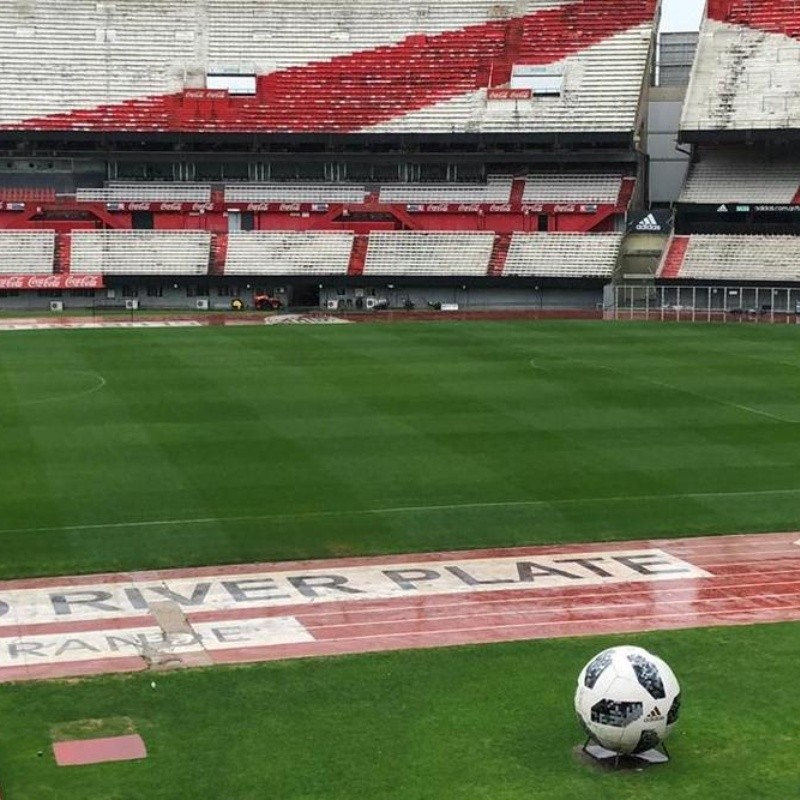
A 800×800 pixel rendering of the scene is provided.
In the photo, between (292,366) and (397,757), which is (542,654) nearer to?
(397,757)

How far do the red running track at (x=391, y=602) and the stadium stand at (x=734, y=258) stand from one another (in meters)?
55.7

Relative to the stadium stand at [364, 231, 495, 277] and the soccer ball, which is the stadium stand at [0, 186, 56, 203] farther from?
the soccer ball

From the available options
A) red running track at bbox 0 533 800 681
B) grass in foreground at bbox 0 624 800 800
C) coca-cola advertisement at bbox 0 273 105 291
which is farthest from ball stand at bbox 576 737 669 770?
coca-cola advertisement at bbox 0 273 105 291

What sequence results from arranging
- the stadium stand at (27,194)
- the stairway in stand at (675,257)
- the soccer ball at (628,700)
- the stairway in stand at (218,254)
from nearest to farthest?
the soccer ball at (628,700) → the stairway in stand at (675,257) → the stairway in stand at (218,254) → the stadium stand at (27,194)

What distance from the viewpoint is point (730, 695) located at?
50.5 feet

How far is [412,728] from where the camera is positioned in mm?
14398

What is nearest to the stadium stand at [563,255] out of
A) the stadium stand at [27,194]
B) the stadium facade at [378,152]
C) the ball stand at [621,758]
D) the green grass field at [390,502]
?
the stadium facade at [378,152]

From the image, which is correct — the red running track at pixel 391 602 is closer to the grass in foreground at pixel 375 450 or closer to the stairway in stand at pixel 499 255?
the grass in foreground at pixel 375 450

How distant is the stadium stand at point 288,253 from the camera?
82.1 meters

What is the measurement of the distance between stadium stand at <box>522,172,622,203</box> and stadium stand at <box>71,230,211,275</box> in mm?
21927

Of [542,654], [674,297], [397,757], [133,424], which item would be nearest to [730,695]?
[542,654]

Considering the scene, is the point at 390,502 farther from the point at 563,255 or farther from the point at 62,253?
the point at 62,253

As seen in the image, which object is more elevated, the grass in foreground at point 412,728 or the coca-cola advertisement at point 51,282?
the grass in foreground at point 412,728

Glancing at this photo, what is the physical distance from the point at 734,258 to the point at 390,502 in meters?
56.7
